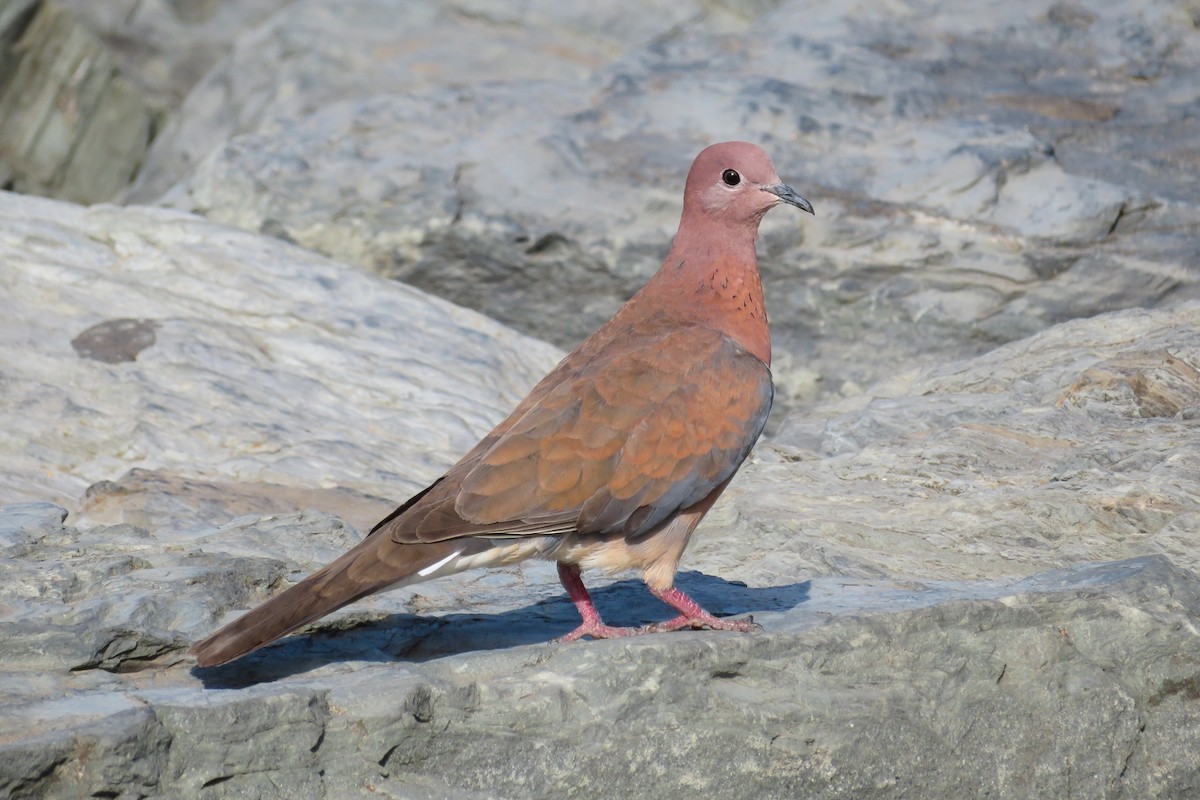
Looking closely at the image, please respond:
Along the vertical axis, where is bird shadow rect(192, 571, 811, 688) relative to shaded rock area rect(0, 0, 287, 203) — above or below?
above

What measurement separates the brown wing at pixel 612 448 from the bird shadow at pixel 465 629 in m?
0.45

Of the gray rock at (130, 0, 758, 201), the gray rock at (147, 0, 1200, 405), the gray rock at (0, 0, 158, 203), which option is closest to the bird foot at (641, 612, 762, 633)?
Answer: the gray rock at (147, 0, 1200, 405)

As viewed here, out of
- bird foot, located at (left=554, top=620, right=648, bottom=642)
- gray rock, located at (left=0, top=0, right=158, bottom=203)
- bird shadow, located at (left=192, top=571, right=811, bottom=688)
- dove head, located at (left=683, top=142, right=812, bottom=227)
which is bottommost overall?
gray rock, located at (left=0, top=0, right=158, bottom=203)

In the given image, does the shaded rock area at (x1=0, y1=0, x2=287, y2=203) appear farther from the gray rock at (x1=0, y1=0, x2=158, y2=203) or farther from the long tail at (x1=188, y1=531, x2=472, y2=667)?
the long tail at (x1=188, y1=531, x2=472, y2=667)

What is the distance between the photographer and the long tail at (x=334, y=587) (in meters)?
4.48

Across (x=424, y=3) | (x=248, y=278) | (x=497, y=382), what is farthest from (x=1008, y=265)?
(x=424, y=3)

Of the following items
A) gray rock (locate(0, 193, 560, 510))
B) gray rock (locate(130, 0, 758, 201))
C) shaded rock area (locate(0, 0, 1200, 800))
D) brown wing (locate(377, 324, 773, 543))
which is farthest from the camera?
gray rock (locate(130, 0, 758, 201))

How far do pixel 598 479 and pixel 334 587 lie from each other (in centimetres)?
98

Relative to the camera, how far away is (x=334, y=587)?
4629 mm

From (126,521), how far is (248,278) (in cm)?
341

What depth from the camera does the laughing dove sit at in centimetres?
473

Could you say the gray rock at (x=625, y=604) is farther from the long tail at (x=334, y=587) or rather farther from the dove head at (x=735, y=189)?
the dove head at (x=735, y=189)

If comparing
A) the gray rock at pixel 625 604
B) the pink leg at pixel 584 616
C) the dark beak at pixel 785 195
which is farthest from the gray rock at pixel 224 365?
the dark beak at pixel 785 195

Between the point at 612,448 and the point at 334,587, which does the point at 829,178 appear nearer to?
the point at 612,448
